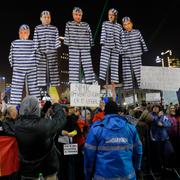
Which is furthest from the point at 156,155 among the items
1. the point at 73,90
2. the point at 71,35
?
the point at 71,35

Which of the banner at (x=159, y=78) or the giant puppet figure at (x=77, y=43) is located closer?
the giant puppet figure at (x=77, y=43)

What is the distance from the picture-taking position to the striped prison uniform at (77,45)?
10016 mm

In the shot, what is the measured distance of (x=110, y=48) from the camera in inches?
417

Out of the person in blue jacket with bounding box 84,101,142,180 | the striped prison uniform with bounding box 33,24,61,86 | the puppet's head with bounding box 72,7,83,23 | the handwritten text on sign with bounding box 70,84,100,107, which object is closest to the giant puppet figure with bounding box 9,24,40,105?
the striped prison uniform with bounding box 33,24,61,86

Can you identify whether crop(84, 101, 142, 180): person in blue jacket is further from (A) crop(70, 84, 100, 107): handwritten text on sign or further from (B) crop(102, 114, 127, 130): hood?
(A) crop(70, 84, 100, 107): handwritten text on sign

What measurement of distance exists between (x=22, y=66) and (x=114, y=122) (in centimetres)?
584

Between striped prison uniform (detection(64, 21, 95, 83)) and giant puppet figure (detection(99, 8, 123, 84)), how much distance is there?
21.1 inches

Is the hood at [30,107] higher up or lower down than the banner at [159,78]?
lower down

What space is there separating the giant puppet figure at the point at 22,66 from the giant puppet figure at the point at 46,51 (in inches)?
7.6

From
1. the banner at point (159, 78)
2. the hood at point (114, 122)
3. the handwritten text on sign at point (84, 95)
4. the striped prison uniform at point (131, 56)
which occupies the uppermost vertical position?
the striped prison uniform at point (131, 56)

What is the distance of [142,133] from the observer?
8.93 meters

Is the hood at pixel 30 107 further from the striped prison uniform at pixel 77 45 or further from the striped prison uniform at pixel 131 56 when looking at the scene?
the striped prison uniform at pixel 131 56

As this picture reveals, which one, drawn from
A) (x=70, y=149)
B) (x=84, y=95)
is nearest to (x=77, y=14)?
(x=84, y=95)

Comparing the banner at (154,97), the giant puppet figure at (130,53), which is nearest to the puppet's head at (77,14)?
the giant puppet figure at (130,53)
